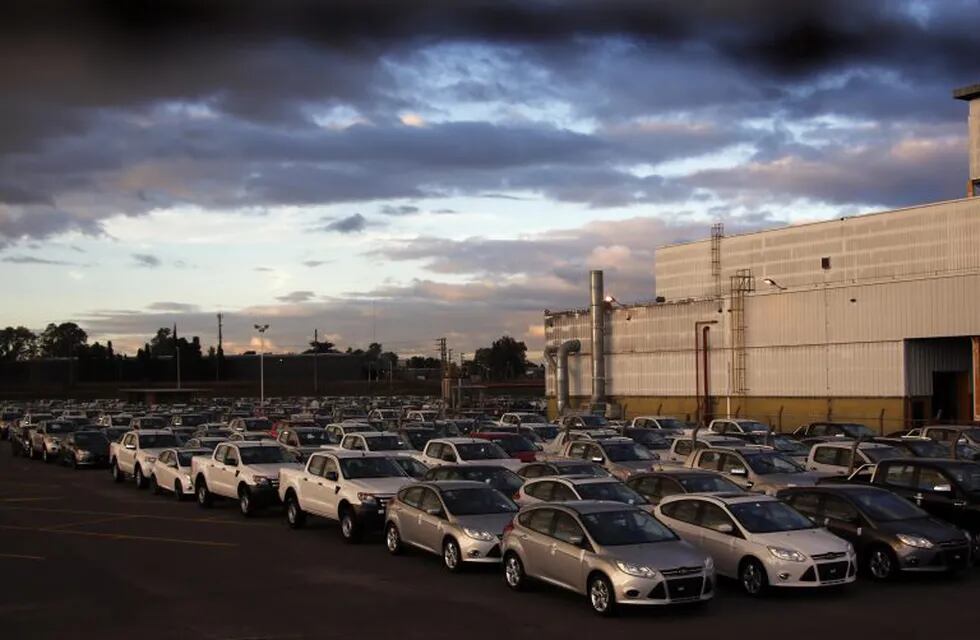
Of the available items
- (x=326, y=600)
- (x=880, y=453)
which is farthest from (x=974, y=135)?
(x=326, y=600)

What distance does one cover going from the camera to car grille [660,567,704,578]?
536 inches

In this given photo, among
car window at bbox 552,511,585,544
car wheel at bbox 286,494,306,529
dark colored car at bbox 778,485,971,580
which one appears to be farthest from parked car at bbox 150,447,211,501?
dark colored car at bbox 778,485,971,580

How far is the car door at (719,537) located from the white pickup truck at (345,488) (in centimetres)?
679

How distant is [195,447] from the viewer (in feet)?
106

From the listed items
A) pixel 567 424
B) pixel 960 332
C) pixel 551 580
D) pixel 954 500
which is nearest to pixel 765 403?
pixel 960 332

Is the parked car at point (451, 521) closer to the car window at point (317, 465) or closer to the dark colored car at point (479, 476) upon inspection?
the dark colored car at point (479, 476)

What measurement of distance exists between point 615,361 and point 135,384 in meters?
99.8

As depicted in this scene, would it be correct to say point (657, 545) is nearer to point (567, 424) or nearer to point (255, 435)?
point (255, 435)

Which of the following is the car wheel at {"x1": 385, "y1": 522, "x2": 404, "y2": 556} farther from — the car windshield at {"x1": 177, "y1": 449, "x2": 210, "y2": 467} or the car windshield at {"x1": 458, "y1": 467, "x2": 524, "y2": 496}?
the car windshield at {"x1": 177, "y1": 449, "x2": 210, "y2": 467}

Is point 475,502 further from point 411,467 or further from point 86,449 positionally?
point 86,449

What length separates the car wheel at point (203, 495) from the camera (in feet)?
88.7

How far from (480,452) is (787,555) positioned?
1375 cm

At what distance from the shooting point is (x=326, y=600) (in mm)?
15055

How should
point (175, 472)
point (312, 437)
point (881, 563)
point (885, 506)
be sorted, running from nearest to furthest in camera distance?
point (881, 563) → point (885, 506) → point (175, 472) → point (312, 437)
